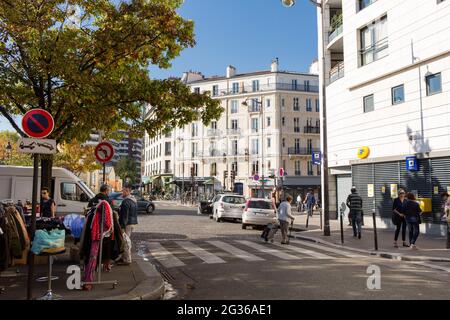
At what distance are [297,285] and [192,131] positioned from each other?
188ft

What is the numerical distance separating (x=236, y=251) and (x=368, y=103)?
12.3 meters

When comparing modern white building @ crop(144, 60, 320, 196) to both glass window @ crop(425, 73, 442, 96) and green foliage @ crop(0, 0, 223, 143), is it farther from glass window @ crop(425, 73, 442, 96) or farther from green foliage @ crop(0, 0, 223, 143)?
green foliage @ crop(0, 0, 223, 143)

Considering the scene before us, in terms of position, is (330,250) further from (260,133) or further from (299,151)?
(260,133)

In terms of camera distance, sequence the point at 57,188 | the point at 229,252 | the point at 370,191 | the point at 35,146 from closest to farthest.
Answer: the point at 35,146 < the point at 229,252 < the point at 57,188 < the point at 370,191

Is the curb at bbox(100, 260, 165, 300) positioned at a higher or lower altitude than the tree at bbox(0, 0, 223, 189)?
lower

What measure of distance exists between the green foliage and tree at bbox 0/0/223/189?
0.02 m

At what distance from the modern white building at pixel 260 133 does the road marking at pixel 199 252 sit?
41.3m

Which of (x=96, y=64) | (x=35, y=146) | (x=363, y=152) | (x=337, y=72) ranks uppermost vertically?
(x=337, y=72)

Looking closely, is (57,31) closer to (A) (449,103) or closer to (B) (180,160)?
(A) (449,103)

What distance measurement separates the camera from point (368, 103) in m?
20.5

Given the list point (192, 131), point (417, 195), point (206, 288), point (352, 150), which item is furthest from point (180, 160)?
point (206, 288)

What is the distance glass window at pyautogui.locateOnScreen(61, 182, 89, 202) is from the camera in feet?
45.9

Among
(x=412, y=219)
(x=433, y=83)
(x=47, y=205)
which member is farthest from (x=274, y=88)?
(x=47, y=205)

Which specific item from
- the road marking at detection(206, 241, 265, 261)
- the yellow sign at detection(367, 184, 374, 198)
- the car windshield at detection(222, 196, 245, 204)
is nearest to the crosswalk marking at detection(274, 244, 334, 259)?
the road marking at detection(206, 241, 265, 261)
